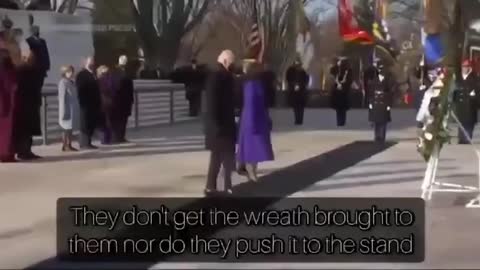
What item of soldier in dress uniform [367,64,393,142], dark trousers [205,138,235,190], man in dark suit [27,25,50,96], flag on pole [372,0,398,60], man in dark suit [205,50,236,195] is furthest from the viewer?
flag on pole [372,0,398,60]

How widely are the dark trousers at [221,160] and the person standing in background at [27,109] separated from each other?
4.59 meters

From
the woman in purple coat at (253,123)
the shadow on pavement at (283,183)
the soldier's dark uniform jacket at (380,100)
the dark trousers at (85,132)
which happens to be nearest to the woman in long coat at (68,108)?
the dark trousers at (85,132)

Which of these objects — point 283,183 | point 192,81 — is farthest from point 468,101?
point 192,81

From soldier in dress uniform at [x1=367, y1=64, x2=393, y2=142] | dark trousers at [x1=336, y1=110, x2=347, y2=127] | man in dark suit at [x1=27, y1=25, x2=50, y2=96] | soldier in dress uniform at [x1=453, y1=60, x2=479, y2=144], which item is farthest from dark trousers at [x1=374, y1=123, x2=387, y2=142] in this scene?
man in dark suit at [x1=27, y1=25, x2=50, y2=96]

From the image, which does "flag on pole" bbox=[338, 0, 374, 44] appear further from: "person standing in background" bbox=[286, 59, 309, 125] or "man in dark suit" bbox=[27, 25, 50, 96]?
"man in dark suit" bbox=[27, 25, 50, 96]

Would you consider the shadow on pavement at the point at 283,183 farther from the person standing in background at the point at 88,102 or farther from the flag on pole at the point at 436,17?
the person standing in background at the point at 88,102

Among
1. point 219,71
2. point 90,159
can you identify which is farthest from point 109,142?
point 219,71

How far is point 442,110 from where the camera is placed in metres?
10.8

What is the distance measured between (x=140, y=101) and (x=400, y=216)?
15513mm

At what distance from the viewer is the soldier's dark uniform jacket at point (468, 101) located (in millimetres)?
17744

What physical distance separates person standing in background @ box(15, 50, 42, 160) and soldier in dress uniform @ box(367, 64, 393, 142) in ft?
21.8

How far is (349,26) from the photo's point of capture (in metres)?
23.8

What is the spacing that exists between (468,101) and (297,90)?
21.1 feet

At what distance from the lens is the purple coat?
11.8 m
